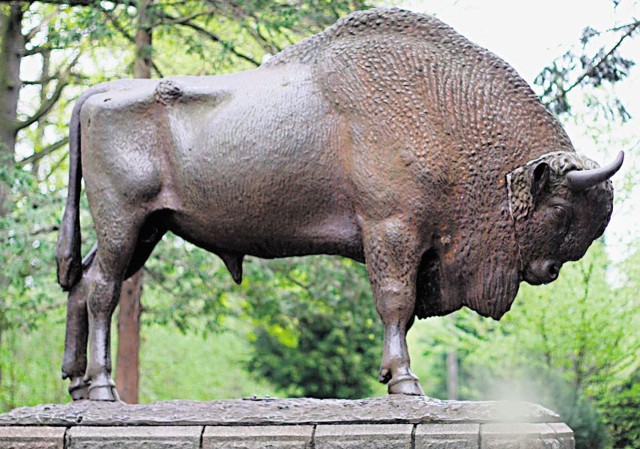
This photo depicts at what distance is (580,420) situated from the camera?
12.6 meters

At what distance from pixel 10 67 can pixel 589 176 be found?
1035 centimetres

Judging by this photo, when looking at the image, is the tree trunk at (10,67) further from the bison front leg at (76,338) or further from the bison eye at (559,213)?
the bison eye at (559,213)

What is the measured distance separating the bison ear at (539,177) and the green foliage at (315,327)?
6.89m

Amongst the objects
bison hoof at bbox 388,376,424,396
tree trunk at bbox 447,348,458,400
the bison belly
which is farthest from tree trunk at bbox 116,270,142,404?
tree trunk at bbox 447,348,458,400

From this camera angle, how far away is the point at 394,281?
5.48 metres

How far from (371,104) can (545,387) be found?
835 centimetres

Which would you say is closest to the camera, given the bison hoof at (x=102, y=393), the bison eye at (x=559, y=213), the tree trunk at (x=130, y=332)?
the bison eye at (x=559, y=213)

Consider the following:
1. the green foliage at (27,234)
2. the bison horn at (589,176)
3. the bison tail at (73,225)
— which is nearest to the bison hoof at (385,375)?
the bison horn at (589,176)

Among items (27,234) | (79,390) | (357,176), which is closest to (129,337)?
(27,234)

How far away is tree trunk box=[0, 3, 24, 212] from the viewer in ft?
44.3

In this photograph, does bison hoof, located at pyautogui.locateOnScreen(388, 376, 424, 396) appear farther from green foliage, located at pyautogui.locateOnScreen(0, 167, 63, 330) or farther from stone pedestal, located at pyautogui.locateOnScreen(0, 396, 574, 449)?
green foliage, located at pyautogui.locateOnScreen(0, 167, 63, 330)

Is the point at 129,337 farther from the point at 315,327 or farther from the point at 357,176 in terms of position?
the point at 357,176

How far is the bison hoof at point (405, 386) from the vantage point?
5.31m

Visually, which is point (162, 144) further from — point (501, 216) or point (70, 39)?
point (70, 39)
